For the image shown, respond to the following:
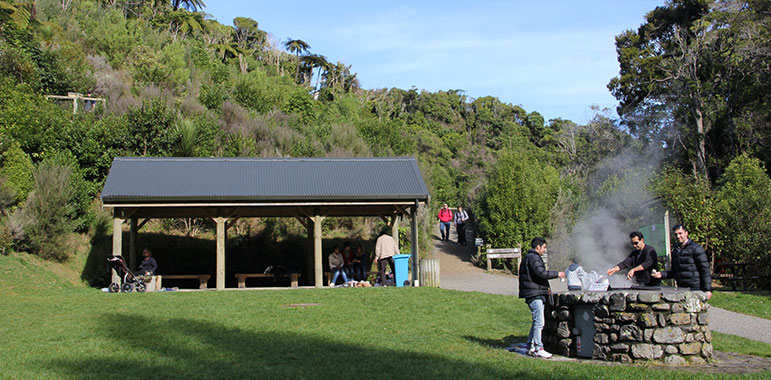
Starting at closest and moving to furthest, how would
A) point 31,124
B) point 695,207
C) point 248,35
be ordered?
point 695,207 < point 31,124 < point 248,35

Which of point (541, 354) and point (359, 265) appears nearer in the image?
point (541, 354)

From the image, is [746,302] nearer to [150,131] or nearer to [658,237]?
[658,237]

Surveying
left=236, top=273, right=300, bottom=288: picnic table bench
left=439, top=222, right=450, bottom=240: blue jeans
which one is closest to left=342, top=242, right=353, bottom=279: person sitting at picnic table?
left=236, top=273, right=300, bottom=288: picnic table bench

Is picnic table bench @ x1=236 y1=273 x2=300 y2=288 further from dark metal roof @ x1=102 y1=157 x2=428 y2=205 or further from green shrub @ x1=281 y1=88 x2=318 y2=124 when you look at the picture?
green shrub @ x1=281 y1=88 x2=318 y2=124

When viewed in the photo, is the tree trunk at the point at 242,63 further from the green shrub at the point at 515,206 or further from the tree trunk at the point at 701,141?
the tree trunk at the point at 701,141

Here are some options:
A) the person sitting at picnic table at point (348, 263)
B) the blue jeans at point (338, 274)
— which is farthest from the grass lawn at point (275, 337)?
the person sitting at picnic table at point (348, 263)

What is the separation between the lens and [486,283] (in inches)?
788

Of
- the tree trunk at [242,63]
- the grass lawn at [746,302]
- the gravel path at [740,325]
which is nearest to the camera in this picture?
the gravel path at [740,325]

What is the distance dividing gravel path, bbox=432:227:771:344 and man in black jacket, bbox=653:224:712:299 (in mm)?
2826

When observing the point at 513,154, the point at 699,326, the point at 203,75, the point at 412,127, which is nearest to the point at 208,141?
the point at 513,154

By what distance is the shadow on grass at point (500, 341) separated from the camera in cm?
923

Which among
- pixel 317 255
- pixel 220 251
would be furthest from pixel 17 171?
pixel 317 255

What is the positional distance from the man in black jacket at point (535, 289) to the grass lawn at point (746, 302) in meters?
7.84

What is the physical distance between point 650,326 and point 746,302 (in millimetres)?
9557
